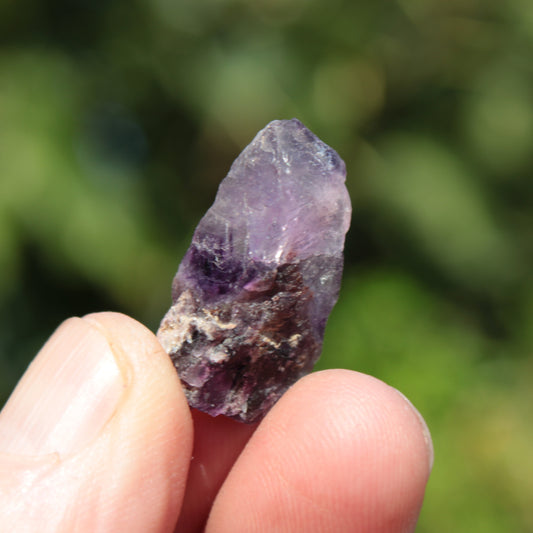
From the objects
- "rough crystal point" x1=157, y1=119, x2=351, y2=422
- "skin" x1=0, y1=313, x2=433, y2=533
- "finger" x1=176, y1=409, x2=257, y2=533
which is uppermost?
"rough crystal point" x1=157, y1=119, x2=351, y2=422

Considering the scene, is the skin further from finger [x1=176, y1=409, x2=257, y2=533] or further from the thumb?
finger [x1=176, y1=409, x2=257, y2=533]

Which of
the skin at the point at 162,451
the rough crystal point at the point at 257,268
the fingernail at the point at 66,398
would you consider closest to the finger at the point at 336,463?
the skin at the point at 162,451

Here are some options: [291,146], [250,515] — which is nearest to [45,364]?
[250,515]

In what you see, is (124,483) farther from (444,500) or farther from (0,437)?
(444,500)

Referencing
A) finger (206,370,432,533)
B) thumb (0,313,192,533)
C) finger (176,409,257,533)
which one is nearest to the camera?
thumb (0,313,192,533)

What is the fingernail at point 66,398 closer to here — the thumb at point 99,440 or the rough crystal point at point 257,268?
the thumb at point 99,440

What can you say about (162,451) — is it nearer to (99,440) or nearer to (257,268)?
(99,440)

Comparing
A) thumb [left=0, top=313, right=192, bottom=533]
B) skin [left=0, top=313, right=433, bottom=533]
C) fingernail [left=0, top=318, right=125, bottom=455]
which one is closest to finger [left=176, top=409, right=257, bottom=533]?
skin [left=0, top=313, right=433, bottom=533]
